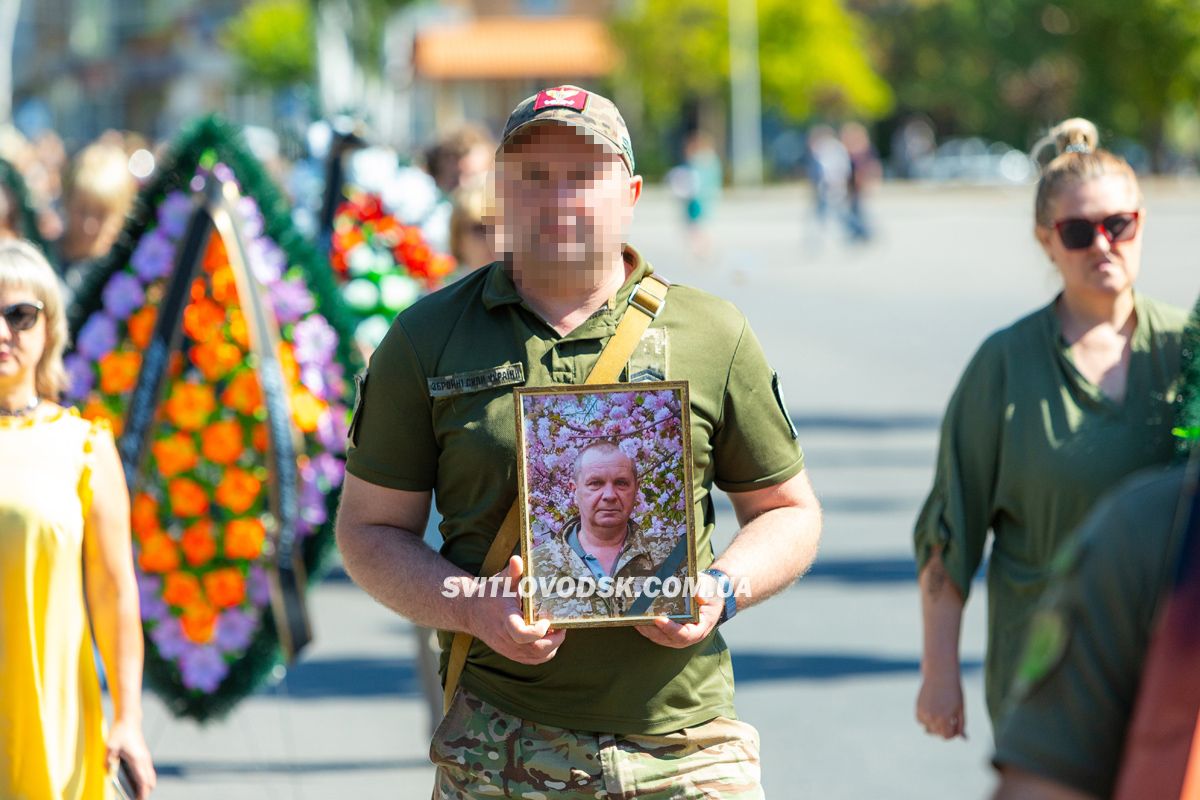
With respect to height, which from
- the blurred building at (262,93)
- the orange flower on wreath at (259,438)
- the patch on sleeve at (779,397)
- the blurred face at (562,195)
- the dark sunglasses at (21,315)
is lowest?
the orange flower on wreath at (259,438)

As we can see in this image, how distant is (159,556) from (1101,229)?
323cm

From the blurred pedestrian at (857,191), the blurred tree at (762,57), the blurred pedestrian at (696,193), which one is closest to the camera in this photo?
the blurred pedestrian at (696,193)

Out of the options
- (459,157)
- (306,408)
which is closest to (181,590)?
(306,408)

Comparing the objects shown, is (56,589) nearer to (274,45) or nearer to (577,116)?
(577,116)

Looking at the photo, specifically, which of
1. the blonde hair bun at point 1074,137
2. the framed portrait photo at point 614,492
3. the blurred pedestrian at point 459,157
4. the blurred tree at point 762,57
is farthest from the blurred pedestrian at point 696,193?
the blurred tree at point 762,57

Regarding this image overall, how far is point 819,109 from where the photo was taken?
64.5 m

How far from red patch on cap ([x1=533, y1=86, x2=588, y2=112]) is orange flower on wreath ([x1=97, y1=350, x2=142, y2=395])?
3322 millimetres

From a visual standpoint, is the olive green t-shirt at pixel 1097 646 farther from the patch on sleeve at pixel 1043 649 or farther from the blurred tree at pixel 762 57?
the blurred tree at pixel 762 57

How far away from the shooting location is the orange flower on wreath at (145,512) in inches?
223

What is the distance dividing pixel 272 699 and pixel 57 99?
102957mm

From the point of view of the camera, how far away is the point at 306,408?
5941 mm

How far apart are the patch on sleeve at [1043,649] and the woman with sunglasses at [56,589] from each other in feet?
7.61

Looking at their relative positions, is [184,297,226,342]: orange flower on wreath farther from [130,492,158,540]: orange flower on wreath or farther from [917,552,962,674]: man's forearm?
[917,552,962,674]: man's forearm

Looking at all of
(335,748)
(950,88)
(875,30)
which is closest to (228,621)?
(335,748)
